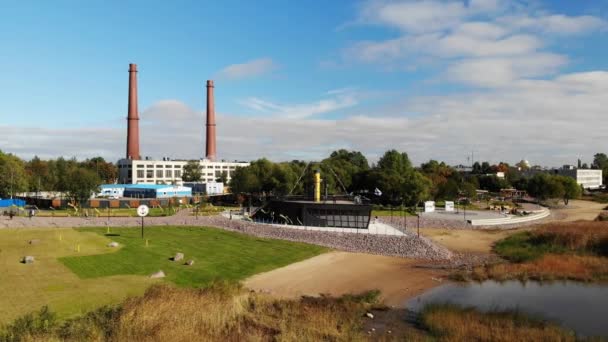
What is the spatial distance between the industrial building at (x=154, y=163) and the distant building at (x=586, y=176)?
129 meters

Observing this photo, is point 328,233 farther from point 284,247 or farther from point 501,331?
point 501,331

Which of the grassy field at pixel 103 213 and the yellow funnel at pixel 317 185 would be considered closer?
the yellow funnel at pixel 317 185

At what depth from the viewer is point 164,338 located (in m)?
16.6

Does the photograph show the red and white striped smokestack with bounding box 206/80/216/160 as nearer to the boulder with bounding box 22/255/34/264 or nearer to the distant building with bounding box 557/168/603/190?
the boulder with bounding box 22/255/34/264

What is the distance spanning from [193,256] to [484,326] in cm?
2272

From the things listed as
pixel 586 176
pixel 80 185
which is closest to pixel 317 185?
pixel 80 185

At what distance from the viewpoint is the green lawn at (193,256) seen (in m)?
29.5

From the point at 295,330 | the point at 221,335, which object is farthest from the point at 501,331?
the point at 221,335

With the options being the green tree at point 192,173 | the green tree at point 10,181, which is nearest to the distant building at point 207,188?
the green tree at point 192,173

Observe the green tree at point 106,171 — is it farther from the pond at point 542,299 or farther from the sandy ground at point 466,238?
the pond at point 542,299

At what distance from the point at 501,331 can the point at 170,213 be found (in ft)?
186

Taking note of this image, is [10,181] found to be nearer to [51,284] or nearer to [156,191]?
[156,191]

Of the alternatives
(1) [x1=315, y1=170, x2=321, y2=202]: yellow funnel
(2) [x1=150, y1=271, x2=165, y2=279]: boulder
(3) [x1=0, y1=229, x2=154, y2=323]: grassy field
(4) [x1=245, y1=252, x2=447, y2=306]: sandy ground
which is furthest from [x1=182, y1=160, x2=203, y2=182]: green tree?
(2) [x1=150, y1=271, x2=165, y2=279]: boulder

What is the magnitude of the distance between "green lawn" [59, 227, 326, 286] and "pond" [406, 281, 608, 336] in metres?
13.1
